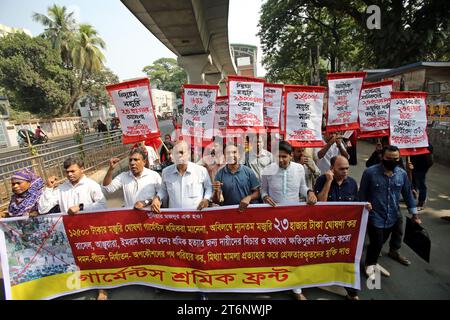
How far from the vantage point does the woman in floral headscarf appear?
3242 millimetres

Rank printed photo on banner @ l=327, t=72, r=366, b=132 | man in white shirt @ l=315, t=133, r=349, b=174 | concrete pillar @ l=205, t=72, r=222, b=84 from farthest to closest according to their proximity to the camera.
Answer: concrete pillar @ l=205, t=72, r=222, b=84
man in white shirt @ l=315, t=133, r=349, b=174
printed photo on banner @ l=327, t=72, r=366, b=132

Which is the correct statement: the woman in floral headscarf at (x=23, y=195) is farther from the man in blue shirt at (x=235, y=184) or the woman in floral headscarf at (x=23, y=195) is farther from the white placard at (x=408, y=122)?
the white placard at (x=408, y=122)

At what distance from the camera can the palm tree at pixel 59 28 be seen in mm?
33906

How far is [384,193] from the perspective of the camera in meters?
3.14

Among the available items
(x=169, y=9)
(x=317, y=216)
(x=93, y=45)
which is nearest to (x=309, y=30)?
(x=169, y=9)

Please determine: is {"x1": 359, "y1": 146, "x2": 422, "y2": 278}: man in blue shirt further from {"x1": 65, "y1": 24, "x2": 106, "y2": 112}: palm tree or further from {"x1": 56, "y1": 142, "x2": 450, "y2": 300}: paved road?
{"x1": 65, "y1": 24, "x2": 106, "y2": 112}: palm tree

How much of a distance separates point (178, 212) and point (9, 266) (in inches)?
80.2

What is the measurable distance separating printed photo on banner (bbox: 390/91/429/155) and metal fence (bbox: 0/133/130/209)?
→ 5848 millimetres

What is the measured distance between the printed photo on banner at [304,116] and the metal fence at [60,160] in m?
4.76

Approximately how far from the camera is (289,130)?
144 inches

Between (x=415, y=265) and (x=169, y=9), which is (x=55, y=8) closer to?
(x=169, y=9)

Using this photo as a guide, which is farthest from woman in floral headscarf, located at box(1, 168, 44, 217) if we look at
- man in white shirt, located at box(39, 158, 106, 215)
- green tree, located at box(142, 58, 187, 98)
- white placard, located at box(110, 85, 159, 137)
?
green tree, located at box(142, 58, 187, 98)

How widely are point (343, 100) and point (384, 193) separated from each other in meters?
1.30

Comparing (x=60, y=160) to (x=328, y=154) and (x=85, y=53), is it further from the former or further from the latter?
(x=85, y=53)
